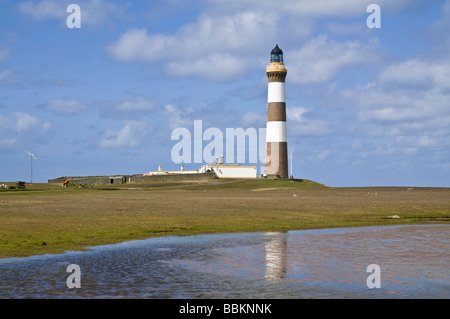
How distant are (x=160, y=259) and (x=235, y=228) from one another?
11.4m

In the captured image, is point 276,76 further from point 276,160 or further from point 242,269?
point 242,269

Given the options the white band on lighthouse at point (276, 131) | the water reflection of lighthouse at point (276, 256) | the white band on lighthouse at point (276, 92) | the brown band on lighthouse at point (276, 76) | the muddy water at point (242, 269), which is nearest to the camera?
the muddy water at point (242, 269)

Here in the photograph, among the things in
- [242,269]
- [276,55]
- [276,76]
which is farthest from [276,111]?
[242,269]

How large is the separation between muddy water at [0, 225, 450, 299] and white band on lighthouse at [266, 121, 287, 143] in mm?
67693

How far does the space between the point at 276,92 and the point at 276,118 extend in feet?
14.0

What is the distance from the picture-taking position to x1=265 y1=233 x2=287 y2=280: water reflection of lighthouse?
18453 millimetres

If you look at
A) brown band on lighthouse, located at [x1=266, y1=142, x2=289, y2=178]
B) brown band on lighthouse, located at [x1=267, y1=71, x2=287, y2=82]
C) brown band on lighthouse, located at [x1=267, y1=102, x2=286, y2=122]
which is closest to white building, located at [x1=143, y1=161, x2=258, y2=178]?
brown band on lighthouse, located at [x1=266, y1=142, x2=289, y2=178]

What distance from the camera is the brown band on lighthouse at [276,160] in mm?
97000

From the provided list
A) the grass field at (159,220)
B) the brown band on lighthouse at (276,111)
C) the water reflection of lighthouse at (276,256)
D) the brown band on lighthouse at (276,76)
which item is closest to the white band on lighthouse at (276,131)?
the brown band on lighthouse at (276,111)

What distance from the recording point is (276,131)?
95.9 metres

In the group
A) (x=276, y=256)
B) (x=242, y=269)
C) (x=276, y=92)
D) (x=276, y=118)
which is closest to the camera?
(x=242, y=269)

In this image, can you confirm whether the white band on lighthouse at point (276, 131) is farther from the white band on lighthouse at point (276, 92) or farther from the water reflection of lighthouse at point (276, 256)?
the water reflection of lighthouse at point (276, 256)

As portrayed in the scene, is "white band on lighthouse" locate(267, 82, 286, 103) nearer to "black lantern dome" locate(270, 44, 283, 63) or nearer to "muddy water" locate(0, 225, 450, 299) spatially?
"black lantern dome" locate(270, 44, 283, 63)

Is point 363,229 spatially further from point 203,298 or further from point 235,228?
point 203,298
